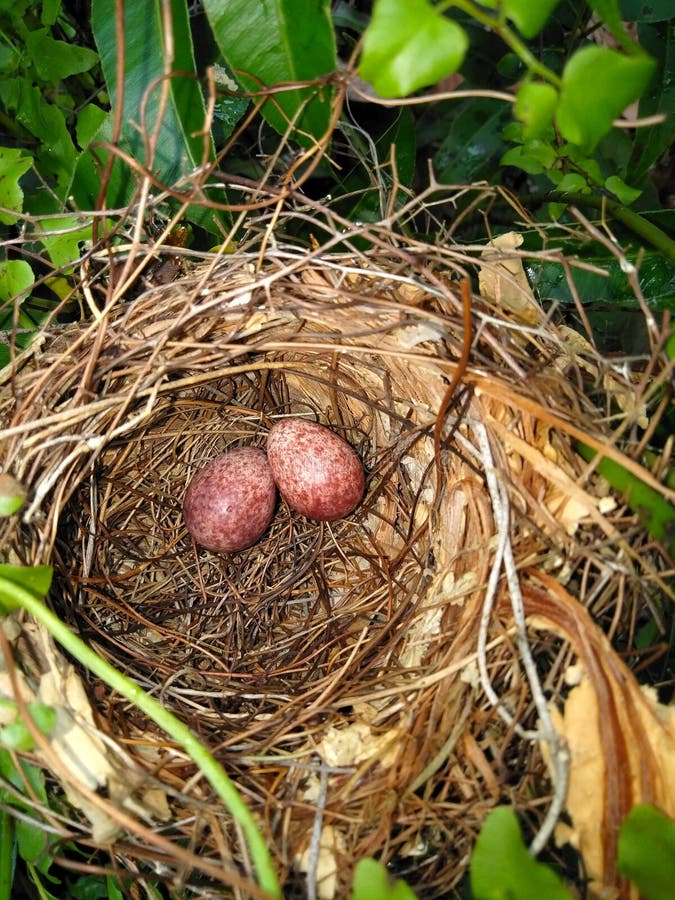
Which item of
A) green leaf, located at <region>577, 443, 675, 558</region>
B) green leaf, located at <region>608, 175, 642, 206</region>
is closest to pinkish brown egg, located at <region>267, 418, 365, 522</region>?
green leaf, located at <region>577, 443, 675, 558</region>

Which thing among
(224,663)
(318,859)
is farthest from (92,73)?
(318,859)

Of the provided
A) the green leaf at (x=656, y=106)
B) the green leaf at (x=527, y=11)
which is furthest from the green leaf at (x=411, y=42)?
the green leaf at (x=656, y=106)

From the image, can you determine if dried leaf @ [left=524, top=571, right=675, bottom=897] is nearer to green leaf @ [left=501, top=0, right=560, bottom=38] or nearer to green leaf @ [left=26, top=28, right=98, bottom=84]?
green leaf @ [left=501, top=0, right=560, bottom=38]

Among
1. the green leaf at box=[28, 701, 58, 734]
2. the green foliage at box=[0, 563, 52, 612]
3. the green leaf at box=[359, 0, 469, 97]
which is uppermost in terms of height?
the green leaf at box=[359, 0, 469, 97]

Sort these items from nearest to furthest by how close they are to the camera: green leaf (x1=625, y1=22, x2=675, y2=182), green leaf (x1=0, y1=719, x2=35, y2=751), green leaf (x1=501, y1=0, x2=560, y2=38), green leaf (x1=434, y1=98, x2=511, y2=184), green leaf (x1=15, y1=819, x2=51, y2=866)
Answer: green leaf (x1=501, y1=0, x2=560, y2=38) → green leaf (x1=0, y1=719, x2=35, y2=751) → green leaf (x1=15, y1=819, x2=51, y2=866) → green leaf (x1=625, y1=22, x2=675, y2=182) → green leaf (x1=434, y1=98, x2=511, y2=184)

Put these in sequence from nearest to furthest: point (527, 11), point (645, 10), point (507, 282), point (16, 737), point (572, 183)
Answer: point (527, 11) < point (16, 737) < point (507, 282) < point (572, 183) < point (645, 10)

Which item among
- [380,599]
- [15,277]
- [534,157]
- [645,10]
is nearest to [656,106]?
[645,10]

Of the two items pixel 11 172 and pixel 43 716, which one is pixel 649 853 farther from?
pixel 11 172
